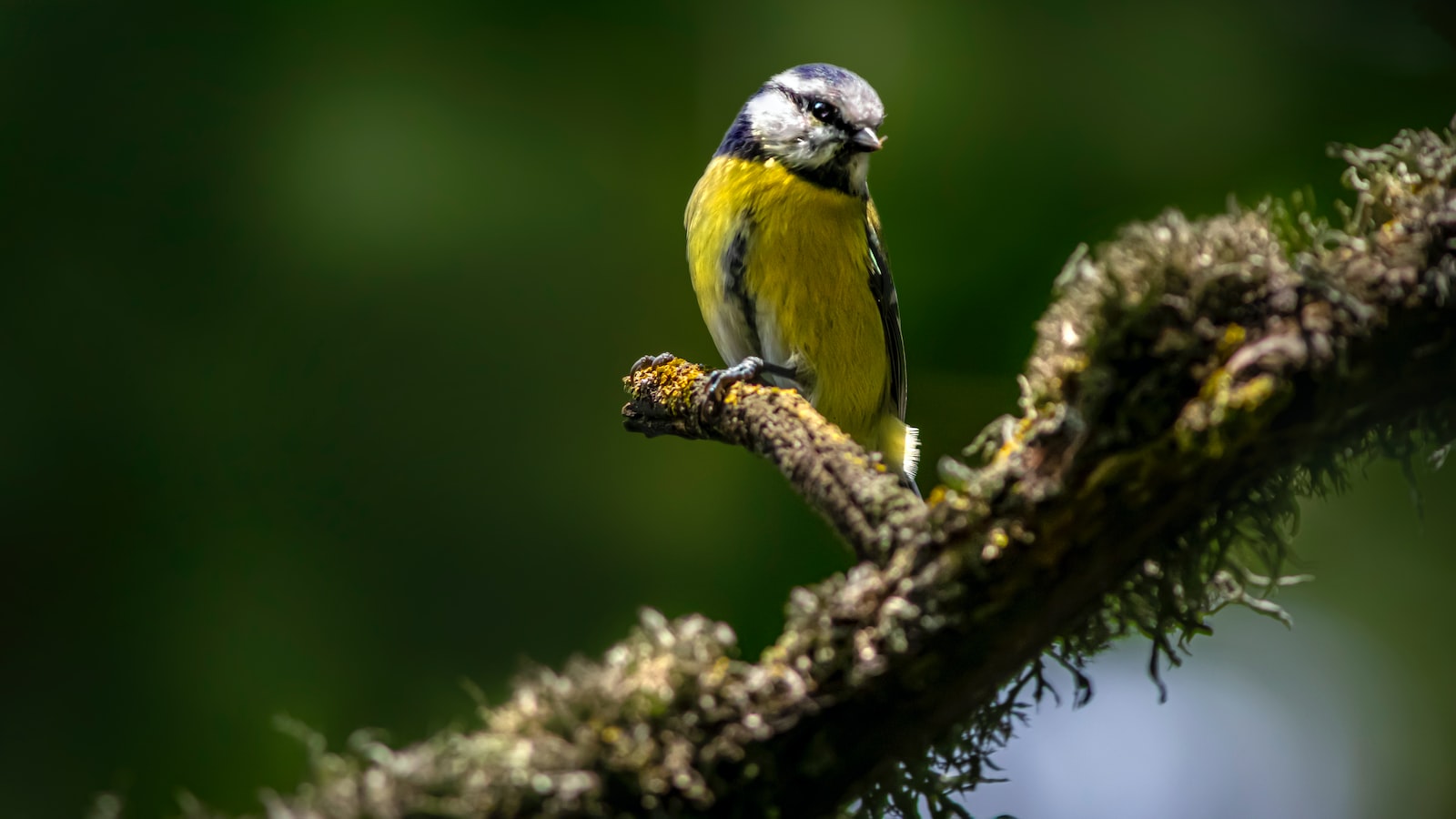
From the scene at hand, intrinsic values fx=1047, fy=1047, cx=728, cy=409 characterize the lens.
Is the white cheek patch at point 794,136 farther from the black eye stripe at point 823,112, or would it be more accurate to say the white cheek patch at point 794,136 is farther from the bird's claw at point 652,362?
the bird's claw at point 652,362

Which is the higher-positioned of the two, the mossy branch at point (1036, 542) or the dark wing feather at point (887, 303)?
the dark wing feather at point (887, 303)

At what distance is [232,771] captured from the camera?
8.60 feet

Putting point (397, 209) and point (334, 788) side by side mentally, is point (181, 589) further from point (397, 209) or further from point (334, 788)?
point (334, 788)

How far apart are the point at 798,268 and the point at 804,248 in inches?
2.1

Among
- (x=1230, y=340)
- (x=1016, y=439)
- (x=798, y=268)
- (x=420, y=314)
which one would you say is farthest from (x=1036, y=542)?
(x=420, y=314)

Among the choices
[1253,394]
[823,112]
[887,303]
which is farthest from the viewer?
[887,303]

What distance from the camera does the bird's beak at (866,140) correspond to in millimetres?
2482

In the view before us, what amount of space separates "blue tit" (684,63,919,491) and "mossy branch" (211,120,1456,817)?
1523mm

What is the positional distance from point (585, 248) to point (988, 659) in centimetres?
266

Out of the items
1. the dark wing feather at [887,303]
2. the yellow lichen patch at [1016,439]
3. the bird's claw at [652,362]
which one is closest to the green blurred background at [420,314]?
the dark wing feather at [887,303]

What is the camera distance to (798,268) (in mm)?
2525

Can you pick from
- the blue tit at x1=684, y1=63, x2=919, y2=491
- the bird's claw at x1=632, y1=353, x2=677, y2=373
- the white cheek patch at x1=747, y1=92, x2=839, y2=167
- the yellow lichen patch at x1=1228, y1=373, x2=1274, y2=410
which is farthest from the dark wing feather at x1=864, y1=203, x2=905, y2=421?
the yellow lichen patch at x1=1228, y1=373, x2=1274, y2=410

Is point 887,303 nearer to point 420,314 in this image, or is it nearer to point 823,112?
point 823,112

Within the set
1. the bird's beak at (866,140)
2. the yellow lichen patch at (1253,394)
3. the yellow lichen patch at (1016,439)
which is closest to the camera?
the yellow lichen patch at (1253,394)
